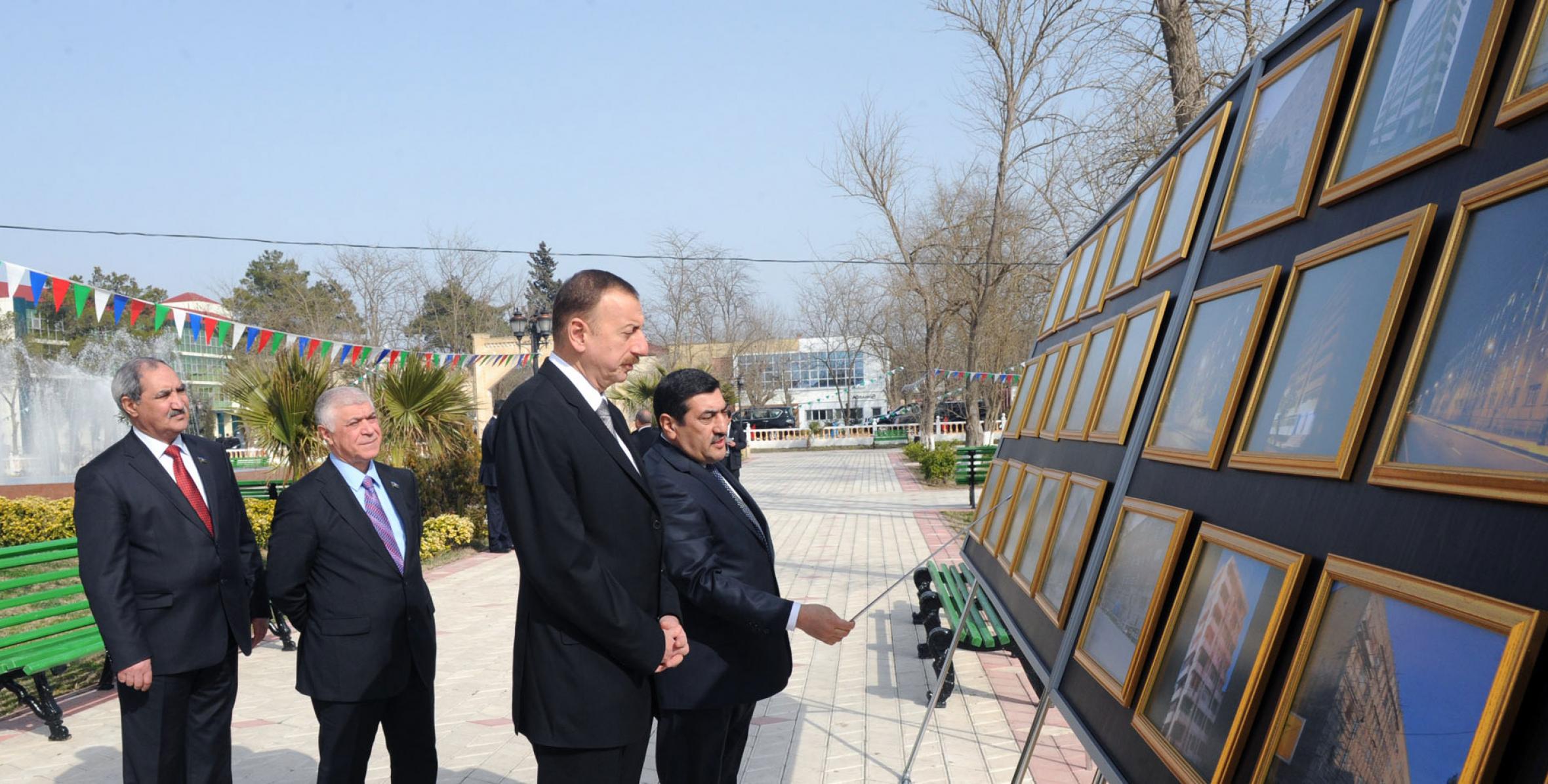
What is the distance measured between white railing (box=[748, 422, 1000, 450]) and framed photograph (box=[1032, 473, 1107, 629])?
147 ft

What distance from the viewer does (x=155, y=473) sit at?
4.17m

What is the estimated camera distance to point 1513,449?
1.20 metres

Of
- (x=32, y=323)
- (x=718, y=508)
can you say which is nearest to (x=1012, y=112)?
(x=718, y=508)

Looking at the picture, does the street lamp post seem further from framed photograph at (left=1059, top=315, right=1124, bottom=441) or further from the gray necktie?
framed photograph at (left=1059, top=315, right=1124, bottom=441)

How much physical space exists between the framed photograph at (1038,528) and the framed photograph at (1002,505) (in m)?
0.48

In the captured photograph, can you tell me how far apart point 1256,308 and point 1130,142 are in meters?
11.2

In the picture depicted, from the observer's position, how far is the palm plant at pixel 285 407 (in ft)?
41.7

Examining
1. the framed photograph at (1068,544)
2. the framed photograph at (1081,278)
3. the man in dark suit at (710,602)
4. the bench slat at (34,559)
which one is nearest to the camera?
the framed photograph at (1068,544)

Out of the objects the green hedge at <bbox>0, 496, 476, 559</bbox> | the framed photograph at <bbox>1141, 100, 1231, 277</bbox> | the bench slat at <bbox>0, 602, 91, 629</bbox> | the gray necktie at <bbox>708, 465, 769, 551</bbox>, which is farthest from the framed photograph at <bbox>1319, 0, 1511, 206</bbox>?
the green hedge at <bbox>0, 496, 476, 559</bbox>

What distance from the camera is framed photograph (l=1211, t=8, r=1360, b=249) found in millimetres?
1915

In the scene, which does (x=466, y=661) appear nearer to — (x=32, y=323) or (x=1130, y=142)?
(x=1130, y=142)

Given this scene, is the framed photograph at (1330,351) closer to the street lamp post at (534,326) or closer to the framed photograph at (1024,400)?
the framed photograph at (1024,400)

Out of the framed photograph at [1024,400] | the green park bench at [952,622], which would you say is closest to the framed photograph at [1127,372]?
the framed photograph at [1024,400]

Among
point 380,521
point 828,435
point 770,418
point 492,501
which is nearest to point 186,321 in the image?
point 492,501
